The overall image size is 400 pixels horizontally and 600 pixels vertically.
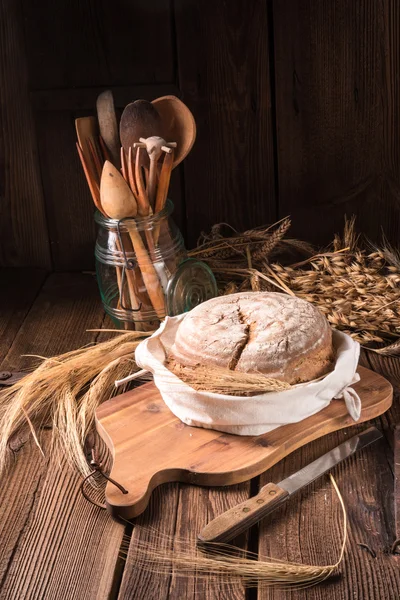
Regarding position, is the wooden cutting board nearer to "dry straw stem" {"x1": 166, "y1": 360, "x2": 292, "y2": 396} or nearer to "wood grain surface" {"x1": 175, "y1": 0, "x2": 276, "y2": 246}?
"dry straw stem" {"x1": 166, "y1": 360, "x2": 292, "y2": 396}

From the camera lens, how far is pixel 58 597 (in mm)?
Result: 1116

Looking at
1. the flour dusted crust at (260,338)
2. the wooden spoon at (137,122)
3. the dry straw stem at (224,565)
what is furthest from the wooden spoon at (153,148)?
the dry straw stem at (224,565)

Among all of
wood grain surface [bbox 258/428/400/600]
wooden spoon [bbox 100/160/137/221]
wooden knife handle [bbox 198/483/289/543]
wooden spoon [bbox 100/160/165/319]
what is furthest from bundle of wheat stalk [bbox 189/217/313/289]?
wooden knife handle [bbox 198/483/289/543]

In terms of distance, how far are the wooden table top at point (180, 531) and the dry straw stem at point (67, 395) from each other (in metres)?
0.04

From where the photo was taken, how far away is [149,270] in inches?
71.2

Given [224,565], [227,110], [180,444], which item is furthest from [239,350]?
[227,110]

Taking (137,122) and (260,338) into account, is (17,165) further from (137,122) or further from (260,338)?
(260,338)

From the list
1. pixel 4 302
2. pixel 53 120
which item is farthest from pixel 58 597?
pixel 53 120

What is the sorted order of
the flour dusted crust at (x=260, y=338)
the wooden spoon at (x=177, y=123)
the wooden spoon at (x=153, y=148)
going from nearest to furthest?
the flour dusted crust at (x=260, y=338), the wooden spoon at (x=153, y=148), the wooden spoon at (x=177, y=123)

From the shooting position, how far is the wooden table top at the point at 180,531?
3.70 ft

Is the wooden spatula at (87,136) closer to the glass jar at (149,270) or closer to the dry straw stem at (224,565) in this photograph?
the glass jar at (149,270)

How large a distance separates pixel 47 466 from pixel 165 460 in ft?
0.82

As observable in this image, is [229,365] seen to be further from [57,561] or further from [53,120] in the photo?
[53,120]

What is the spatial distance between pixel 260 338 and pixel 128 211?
0.49 metres
